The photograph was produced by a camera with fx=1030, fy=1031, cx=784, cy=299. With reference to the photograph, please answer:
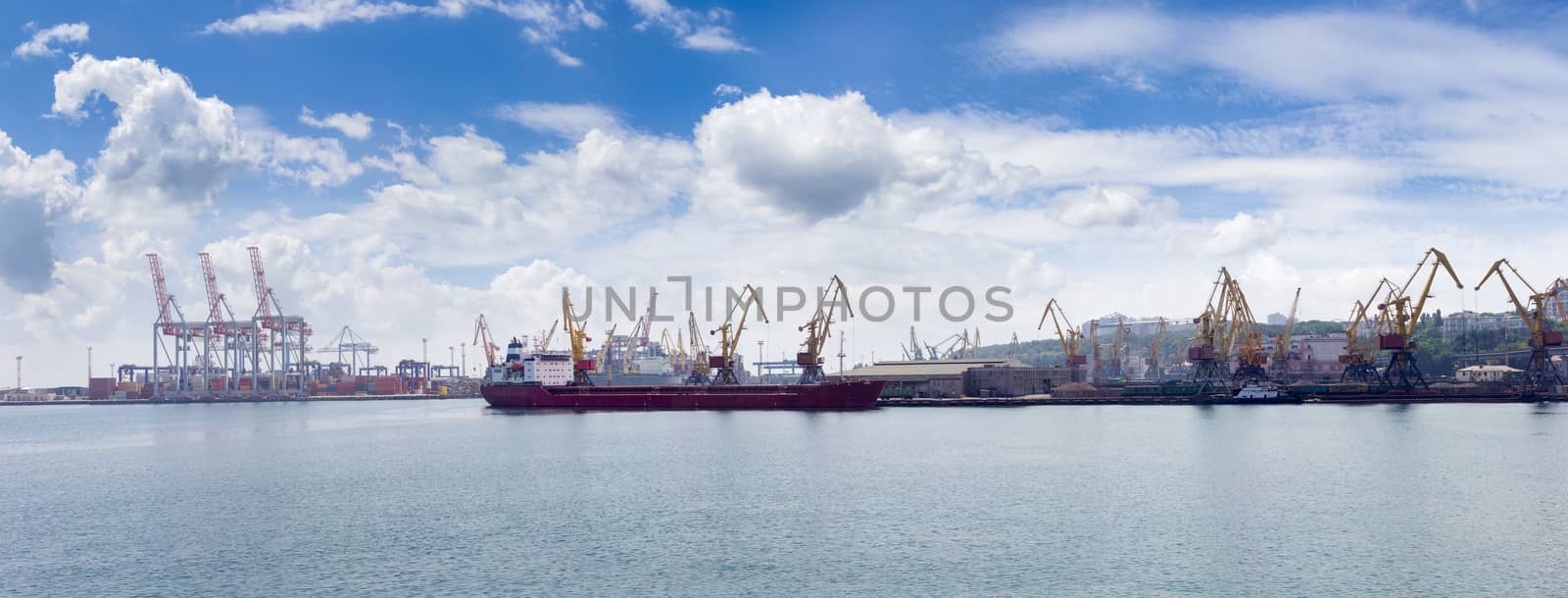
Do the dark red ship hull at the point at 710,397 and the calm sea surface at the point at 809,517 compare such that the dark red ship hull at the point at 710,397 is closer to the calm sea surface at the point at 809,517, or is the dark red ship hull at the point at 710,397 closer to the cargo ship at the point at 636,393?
the cargo ship at the point at 636,393

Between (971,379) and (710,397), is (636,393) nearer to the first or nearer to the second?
(710,397)

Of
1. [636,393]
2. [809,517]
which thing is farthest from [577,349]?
[809,517]

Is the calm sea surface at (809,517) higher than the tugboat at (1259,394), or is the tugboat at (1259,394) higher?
the calm sea surface at (809,517)

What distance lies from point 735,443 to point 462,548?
3490cm

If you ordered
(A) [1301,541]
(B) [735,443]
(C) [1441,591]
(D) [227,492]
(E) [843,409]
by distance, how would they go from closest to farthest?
(C) [1441,591] → (A) [1301,541] → (D) [227,492] → (B) [735,443] → (E) [843,409]

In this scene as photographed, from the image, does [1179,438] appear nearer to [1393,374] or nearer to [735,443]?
[735,443]

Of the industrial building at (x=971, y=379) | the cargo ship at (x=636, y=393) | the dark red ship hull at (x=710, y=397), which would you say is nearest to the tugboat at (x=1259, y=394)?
the industrial building at (x=971, y=379)

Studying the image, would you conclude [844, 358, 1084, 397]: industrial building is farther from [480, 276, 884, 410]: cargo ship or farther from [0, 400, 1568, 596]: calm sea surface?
[0, 400, 1568, 596]: calm sea surface

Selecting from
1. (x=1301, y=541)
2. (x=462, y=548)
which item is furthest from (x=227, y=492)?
(x=1301, y=541)

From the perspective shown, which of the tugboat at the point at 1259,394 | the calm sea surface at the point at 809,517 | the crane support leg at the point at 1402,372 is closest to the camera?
the calm sea surface at the point at 809,517

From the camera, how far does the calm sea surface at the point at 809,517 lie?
2606cm

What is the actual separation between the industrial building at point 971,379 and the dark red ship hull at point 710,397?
2705 centimetres

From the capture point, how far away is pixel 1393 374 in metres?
127

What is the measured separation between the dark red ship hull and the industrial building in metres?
27.0
